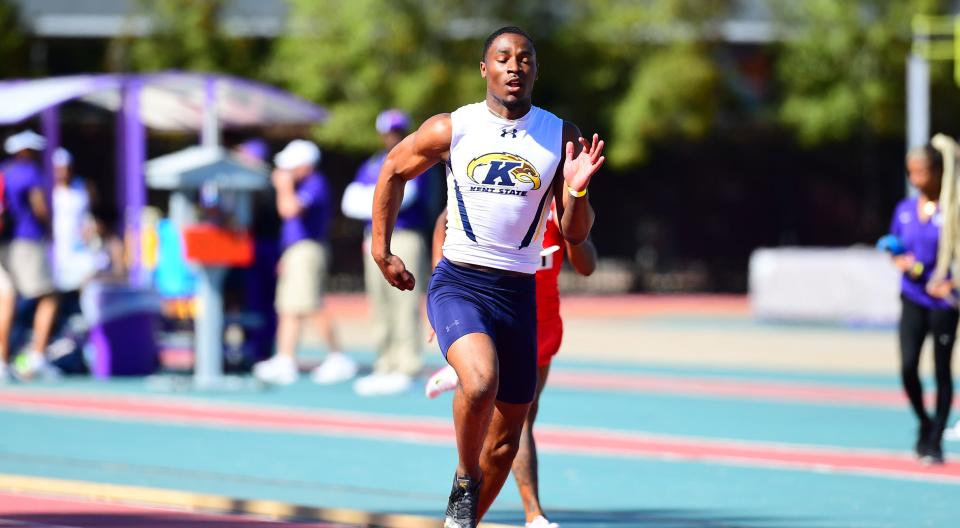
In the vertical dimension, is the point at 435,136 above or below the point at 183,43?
below

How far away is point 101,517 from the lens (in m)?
8.46

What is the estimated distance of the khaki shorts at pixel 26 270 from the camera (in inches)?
607

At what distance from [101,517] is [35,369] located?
7.51m

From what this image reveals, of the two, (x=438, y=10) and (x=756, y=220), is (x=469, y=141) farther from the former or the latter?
(x=756, y=220)

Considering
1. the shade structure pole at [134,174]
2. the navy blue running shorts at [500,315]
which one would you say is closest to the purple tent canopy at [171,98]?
the shade structure pole at [134,174]

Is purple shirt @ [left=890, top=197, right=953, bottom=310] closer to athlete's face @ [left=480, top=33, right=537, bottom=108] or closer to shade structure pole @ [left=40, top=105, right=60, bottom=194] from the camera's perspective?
athlete's face @ [left=480, top=33, right=537, bottom=108]

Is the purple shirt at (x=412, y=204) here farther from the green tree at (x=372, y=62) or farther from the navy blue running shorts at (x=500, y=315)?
the green tree at (x=372, y=62)

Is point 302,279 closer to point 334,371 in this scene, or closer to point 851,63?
point 334,371

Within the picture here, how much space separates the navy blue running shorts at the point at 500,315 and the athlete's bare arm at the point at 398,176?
0.19m

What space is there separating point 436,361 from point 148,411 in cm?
513

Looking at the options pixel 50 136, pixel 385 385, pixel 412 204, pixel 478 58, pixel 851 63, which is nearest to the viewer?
pixel 412 204

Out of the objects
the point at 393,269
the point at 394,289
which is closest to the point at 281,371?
the point at 394,289

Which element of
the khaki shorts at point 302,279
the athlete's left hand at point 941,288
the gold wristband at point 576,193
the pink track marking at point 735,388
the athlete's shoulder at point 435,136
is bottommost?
the pink track marking at point 735,388

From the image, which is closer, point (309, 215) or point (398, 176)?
point (398, 176)
